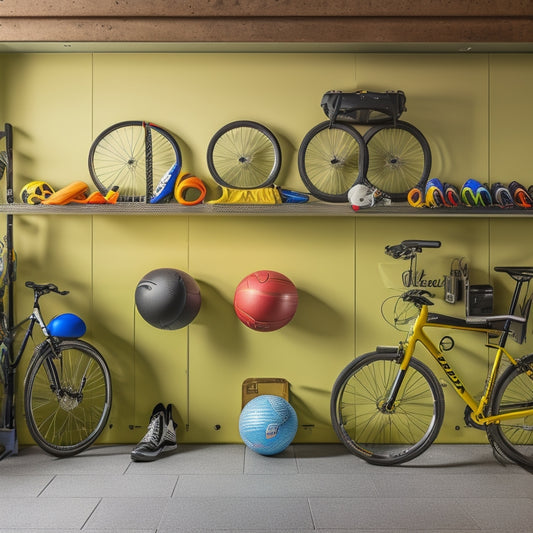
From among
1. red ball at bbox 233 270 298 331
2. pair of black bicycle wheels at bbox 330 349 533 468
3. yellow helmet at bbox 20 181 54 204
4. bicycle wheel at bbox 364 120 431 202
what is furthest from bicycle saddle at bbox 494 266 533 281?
yellow helmet at bbox 20 181 54 204

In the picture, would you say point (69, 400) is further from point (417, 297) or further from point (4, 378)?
point (417, 297)

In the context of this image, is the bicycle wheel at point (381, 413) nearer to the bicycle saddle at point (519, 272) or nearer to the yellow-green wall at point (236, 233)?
the yellow-green wall at point (236, 233)

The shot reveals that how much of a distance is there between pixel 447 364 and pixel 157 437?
2039 millimetres

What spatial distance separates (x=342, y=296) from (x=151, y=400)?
1.61m

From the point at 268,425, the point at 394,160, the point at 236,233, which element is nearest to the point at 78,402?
the point at 268,425

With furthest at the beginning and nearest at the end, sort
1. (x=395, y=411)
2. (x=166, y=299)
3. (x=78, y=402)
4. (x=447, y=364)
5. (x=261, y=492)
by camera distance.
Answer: (x=395, y=411), (x=78, y=402), (x=447, y=364), (x=166, y=299), (x=261, y=492)

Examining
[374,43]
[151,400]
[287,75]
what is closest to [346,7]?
[374,43]

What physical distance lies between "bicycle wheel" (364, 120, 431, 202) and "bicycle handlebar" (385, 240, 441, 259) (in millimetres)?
455

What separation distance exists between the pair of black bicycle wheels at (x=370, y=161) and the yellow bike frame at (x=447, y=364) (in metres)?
0.97

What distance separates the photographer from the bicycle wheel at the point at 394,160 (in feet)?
12.4

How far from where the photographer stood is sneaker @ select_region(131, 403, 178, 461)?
3.43 metres

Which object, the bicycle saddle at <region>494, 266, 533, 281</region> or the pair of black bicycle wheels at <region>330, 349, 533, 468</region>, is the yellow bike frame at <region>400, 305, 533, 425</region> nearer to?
the pair of black bicycle wheels at <region>330, 349, 533, 468</region>

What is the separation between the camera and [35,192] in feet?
11.7

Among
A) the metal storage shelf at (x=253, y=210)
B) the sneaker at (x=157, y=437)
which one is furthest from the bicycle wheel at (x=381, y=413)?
the sneaker at (x=157, y=437)
